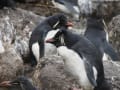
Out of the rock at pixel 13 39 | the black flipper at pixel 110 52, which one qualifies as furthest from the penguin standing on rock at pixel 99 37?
the rock at pixel 13 39

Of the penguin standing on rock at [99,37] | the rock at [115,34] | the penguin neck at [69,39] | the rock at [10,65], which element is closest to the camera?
the penguin neck at [69,39]

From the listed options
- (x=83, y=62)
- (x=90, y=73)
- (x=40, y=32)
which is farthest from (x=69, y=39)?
(x=40, y=32)

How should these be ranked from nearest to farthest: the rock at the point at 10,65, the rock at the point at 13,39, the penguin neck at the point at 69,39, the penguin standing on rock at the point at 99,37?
1. the penguin neck at the point at 69,39
2. the rock at the point at 10,65
3. the rock at the point at 13,39
4. the penguin standing on rock at the point at 99,37

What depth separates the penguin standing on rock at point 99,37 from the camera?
9.38m

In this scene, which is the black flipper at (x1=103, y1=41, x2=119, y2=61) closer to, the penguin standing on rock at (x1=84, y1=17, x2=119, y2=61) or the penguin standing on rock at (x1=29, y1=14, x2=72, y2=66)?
the penguin standing on rock at (x1=84, y1=17, x2=119, y2=61)

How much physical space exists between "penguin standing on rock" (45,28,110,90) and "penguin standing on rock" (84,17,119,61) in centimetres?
212

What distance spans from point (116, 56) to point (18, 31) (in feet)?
5.79

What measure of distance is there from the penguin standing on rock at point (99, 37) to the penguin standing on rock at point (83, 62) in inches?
83.5

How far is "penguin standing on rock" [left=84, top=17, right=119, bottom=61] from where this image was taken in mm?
9383

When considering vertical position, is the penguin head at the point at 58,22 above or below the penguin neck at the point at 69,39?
below

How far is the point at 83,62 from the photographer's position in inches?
276

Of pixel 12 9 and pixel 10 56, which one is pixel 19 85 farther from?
pixel 12 9

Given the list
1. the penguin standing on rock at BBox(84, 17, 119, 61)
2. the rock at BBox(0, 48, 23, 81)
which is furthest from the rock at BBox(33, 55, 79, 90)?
the penguin standing on rock at BBox(84, 17, 119, 61)

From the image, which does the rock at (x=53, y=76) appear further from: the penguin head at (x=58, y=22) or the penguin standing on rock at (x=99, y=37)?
the penguin standing on rock at (x=99, y=37)
